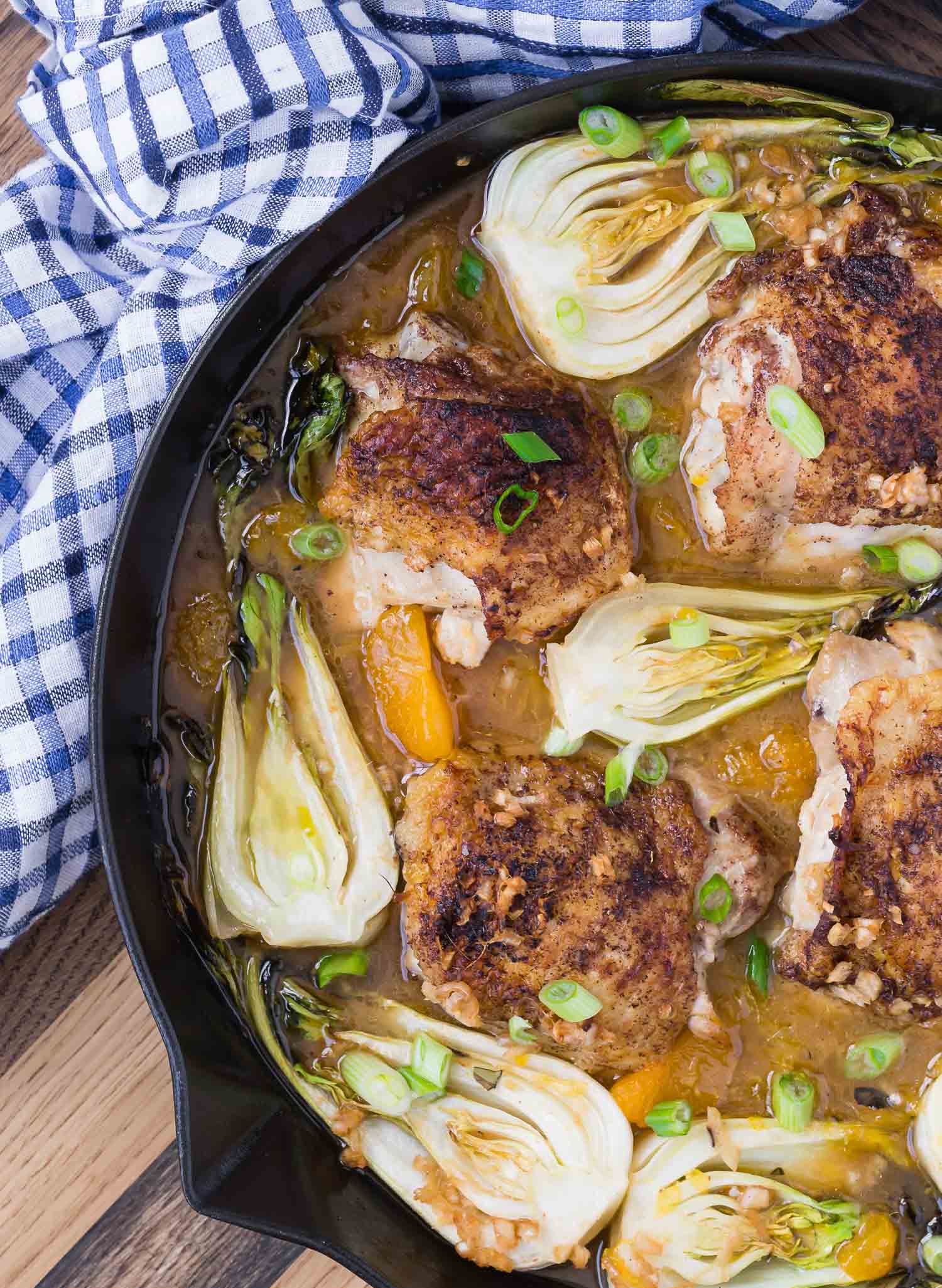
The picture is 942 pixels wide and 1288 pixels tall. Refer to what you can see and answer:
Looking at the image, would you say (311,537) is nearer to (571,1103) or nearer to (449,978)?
(449,978)

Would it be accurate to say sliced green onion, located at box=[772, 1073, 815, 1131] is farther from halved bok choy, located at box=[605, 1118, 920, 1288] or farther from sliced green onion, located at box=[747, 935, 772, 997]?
sliced green onion, located at box=[747, 935, 772, 997]

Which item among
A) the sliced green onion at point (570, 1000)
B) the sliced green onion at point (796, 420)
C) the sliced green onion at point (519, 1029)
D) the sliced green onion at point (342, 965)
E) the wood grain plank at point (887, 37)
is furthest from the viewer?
the wood grain plank at point (887, 37)

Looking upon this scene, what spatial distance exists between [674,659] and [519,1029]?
108cm

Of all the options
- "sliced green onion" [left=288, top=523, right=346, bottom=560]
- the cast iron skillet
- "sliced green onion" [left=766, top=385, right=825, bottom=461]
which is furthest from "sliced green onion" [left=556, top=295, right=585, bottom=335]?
"sliced green onion" [left=288, top=523, right=346, bottom=560]

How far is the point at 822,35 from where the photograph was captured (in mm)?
3328

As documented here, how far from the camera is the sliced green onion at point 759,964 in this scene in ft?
10.4

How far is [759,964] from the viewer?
3.19 metres

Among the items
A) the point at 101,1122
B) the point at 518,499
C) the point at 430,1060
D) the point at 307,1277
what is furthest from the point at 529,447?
the point at 307,1277

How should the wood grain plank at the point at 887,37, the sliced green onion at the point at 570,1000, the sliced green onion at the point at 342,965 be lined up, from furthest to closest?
the wood grain plank at the point at 887,37 < the sliced green onion at the point at 342,965 < the sliced green onion at the point at 570,1000

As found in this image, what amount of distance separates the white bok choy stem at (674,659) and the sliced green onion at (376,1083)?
1.04 metres

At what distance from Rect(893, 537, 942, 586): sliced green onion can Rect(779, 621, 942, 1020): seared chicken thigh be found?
276mm

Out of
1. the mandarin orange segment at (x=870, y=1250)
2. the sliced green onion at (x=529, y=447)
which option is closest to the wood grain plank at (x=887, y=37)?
the sliced green onion at (x=529, y=447)

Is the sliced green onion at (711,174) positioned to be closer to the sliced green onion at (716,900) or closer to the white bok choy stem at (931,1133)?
the sliced green onion at (716,900)

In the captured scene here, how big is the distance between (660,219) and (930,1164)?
269 cm
